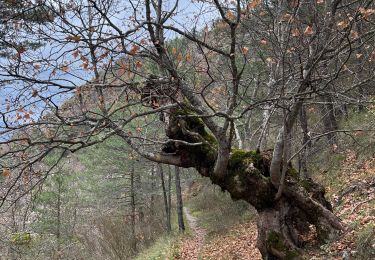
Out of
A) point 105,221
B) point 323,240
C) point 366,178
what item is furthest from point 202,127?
point 105,221

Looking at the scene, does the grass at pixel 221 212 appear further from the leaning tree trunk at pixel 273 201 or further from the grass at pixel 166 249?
the leaning tree trunk at pixel 273 201

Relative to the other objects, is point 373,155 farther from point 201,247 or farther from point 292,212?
point 201,247

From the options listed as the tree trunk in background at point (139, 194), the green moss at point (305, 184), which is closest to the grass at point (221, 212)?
the tree trunk in background at point (139, 194)

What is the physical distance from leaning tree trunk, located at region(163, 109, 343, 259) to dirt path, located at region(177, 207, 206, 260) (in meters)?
5.93

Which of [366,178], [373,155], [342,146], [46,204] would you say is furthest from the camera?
[46,204]

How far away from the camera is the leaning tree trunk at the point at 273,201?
686 cm

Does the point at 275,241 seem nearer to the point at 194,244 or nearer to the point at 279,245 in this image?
the point at 279,245

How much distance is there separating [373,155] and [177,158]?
6516 mm

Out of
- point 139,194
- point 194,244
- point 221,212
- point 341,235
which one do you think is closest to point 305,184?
point 341,235

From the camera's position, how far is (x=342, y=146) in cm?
1377

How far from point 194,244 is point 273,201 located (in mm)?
8994

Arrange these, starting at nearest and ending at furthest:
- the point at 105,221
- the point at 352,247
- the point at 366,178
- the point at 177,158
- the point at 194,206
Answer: the point at 352,247
the point at 177,158
the point at 366,178
the point at 105,221
the point at 194,206

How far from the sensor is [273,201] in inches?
278

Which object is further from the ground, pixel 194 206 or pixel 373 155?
pixel 373 155
